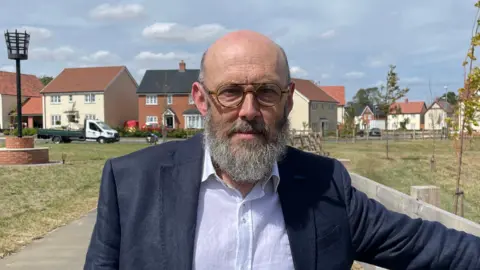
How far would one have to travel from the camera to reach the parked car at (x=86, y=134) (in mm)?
38344

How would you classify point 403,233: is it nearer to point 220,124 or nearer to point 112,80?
point 220,124

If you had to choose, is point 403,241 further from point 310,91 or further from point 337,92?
point 337,92

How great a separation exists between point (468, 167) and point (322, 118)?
46.7m

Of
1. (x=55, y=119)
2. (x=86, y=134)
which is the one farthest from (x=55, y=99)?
(x=86, y=134)

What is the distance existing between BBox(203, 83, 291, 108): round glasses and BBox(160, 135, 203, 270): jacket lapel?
9.9 inches

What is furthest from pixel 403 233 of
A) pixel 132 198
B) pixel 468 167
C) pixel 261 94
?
pixel 468 167

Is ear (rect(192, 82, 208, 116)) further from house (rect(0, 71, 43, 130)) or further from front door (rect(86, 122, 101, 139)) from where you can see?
house (rect(0, 71, 43, 130))

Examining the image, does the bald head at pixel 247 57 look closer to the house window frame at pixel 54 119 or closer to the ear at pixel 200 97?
the ear at pixel 200 97

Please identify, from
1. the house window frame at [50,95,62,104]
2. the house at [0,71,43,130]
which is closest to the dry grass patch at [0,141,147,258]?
the house window frame at [50,95,62,104]

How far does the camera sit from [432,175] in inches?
590

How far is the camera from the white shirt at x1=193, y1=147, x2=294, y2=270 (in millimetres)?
1762

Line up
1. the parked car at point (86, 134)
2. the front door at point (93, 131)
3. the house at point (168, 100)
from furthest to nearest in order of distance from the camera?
the house at point (168, 100)
the front door at point (93, 131)
the parked car at point (86, 134)

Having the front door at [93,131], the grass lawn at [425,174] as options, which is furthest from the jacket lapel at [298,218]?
the front door at [93,131]

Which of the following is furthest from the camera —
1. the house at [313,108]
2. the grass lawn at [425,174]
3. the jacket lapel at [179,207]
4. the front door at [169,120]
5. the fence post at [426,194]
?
the house at [313,108]
